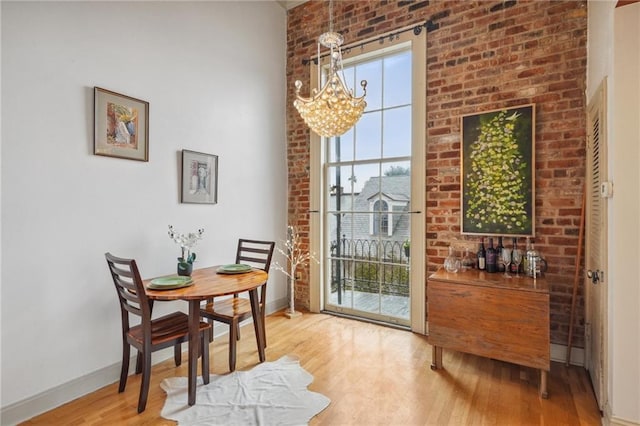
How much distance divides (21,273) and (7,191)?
1.66 ft

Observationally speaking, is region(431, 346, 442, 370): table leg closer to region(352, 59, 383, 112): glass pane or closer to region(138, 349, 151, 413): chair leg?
region(138, 349, 151, 413): chair leg

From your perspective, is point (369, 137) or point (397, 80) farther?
point (369, 137)

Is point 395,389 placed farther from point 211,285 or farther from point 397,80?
point 397,80

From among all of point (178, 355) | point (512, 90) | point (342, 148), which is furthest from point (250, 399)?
point (512, 90)

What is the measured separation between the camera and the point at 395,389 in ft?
7.48

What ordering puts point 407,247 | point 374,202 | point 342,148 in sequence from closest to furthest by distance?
point 407,247
point 374,202
point 342,148

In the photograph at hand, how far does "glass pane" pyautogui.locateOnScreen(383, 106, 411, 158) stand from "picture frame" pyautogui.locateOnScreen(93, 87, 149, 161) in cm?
236

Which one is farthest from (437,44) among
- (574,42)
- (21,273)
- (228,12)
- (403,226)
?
(21,273)

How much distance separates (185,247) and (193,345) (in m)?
0.88

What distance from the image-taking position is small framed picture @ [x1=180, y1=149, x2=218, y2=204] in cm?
295

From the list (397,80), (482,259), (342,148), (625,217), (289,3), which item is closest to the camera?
(625,217)

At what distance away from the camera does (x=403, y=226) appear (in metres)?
3.46

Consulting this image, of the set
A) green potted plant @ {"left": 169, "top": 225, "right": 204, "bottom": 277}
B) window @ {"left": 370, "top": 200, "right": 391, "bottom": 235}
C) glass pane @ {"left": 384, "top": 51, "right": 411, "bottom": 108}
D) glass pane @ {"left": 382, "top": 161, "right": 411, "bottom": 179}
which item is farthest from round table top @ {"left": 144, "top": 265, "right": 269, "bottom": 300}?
glass pane @ {"left": 384, "top": 51, "right": 411, "bottom": 108}

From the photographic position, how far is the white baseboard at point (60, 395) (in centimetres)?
193
